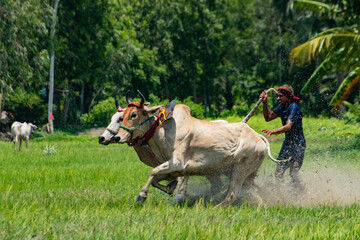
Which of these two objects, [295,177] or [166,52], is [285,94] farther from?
[166,52]

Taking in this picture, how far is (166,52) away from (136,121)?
36.2 meters

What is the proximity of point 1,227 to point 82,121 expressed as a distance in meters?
31.5

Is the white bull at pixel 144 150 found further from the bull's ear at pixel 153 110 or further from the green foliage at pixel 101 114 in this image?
the green foliage at pixel 101 114

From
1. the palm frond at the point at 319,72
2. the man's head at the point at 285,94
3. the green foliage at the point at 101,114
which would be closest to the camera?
the man's head at the point at 285,94

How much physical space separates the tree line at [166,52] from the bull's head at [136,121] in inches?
433

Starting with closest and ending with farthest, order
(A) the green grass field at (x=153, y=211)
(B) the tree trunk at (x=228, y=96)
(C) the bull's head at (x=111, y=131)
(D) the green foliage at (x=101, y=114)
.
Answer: (A) the green grass field at (x=153, y=211) < (C) the bull's head at (x=111, y=131) < (D) the green foliage at (x=101, y=114) < (B) the tree trunk at (x=228, y=96)

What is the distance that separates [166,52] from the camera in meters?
42.6

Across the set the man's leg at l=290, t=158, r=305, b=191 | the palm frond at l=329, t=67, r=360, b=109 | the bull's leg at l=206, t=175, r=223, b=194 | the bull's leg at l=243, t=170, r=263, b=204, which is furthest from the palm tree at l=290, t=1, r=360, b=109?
the bull's leg at l=206, t=175, r=223, b=194

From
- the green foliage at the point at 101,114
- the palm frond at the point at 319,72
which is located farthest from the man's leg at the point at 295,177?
the green foliage at the point at 101,114

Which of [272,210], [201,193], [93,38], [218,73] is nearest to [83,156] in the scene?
[201,193]

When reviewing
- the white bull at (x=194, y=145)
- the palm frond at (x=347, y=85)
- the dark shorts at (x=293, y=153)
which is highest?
the white bull at (x=194, y=145)

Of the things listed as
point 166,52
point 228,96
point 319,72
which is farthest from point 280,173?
point 228,96

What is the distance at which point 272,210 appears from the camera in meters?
6.25

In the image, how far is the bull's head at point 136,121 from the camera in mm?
6676
